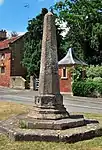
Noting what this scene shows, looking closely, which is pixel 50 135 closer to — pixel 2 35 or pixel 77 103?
pixel 77 103

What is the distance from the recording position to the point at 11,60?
50.5 meters

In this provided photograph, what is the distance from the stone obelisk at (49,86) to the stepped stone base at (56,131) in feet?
1.33

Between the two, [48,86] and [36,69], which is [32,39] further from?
[48,86]

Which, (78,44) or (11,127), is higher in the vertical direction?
(78,44)

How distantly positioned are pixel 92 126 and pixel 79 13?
3035 centimetres

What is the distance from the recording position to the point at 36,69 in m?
44.3

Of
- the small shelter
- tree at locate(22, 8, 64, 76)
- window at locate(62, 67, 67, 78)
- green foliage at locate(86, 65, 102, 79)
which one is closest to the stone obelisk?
green foliage at locate(86, 65, 102, 79)

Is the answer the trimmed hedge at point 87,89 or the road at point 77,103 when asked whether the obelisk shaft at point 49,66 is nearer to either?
the road at point 77,103

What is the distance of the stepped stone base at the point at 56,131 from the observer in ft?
27.8

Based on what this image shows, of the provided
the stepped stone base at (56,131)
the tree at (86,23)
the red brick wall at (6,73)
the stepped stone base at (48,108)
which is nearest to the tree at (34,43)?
the tree at (86,23)

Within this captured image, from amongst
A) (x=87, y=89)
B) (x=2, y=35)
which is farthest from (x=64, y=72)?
(x=2, y=35)

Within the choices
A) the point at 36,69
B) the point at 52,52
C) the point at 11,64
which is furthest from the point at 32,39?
the point at 52,52

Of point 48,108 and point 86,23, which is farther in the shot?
point 86,23

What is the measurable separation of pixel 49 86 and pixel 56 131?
66.5 inches
